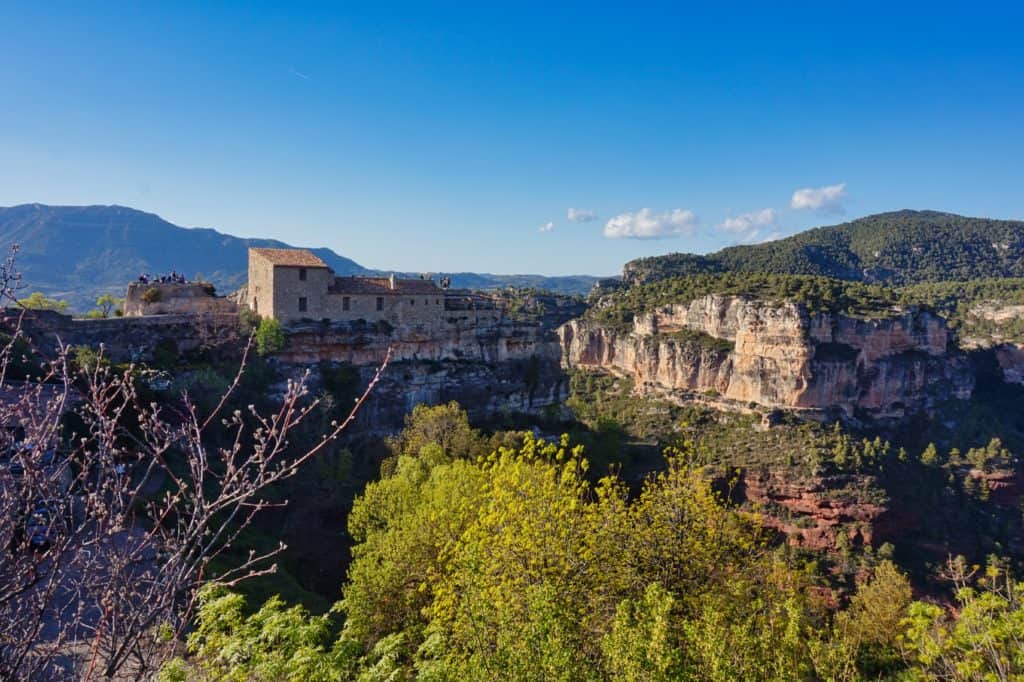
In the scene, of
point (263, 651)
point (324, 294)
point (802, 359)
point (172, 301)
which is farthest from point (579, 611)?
point (802, 359)

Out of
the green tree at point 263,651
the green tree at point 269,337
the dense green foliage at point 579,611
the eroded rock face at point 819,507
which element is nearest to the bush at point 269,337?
the green tree at point 269,337

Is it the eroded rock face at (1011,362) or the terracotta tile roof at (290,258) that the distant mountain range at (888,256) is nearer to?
the eroded rock face at (1011,362)

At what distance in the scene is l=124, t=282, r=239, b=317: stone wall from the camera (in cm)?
3666

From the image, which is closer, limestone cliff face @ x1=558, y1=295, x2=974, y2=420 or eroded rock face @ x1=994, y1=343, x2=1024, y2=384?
limestone cliff face @ x1=558, y1=295, x2=974, y2=420

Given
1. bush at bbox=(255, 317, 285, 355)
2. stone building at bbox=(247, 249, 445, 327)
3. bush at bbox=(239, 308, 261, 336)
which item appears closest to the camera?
bush at bbox=(255, 317, 285, 355)

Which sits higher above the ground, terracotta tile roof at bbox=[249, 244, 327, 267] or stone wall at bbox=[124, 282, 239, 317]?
terracotta tile roof at bbox=[249, 244, 327, 267]

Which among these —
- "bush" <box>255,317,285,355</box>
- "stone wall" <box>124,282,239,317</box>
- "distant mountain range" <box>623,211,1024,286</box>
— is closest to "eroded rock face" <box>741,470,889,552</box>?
"bush" <box>255,317,285,355</box>

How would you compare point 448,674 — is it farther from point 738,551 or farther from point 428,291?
point 428,291

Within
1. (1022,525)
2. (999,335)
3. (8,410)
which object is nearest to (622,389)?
(1022,525)

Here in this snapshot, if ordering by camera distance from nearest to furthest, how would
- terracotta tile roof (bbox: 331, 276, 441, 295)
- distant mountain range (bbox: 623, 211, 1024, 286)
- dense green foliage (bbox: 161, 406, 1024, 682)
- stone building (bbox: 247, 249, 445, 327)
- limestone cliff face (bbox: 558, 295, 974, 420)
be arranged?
1. dense green foliage (bbox: 161, 406, 1024, 682)
2. stone building (bbox: 247, 249, 445, 327)
3. terracotta tile roof (bbox: 331, 276, 441, 295)
4. limestone cliff face (bbox: 558, 295, 974, 420)
5. distant mountain range (bbox: 623, 211, 1024, 286)

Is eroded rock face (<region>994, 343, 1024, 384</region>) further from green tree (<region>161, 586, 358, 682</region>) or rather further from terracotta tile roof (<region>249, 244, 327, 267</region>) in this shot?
green tree (<region>161, 586, 358, 682</region>)

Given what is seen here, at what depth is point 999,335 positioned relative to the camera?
3669 inches

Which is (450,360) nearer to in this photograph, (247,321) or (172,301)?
(247,321)

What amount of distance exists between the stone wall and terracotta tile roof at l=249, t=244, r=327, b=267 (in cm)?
457
